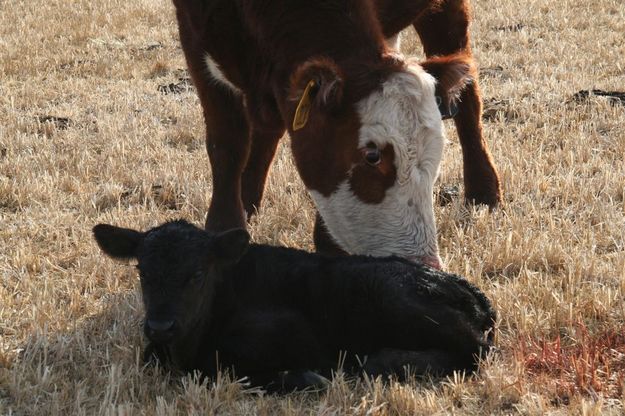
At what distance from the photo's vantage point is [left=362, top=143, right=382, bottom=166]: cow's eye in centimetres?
457

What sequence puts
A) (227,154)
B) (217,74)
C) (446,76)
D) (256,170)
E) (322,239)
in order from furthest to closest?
1. (256,170)
2. (227,154)
3. (217,74)
4. (322,239)
5. (446,76)

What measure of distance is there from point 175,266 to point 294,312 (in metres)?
0.56

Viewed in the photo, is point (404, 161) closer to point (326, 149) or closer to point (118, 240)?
point (326, 149)

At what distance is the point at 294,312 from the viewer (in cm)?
417

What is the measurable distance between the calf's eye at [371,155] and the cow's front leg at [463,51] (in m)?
2.29

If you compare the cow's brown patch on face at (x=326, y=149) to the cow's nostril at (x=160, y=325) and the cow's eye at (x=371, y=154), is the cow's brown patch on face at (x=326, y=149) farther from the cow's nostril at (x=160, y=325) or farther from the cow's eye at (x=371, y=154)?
the cow's nostril at (x=160, y=325)

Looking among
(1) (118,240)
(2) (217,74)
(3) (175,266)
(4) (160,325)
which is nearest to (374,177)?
(3) (175,266)

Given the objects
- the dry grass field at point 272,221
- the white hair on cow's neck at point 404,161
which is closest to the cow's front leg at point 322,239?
the dry grass field at point 272,221

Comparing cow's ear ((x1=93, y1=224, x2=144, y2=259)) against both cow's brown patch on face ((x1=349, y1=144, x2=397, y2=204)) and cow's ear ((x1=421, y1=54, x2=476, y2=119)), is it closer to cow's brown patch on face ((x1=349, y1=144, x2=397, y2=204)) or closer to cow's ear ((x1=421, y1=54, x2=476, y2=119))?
cow's brown patch on face ((x1=349, y1=144, x2=397, y2=204))

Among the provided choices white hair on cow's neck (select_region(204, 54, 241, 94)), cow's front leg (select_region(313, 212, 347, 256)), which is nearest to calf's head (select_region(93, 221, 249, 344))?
cow's front leg (select_region(313, 212, 347, 256))

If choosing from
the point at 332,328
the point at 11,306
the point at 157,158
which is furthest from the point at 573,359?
the point at 157,158

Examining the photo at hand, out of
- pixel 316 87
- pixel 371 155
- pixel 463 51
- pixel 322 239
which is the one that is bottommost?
pixel 322 239

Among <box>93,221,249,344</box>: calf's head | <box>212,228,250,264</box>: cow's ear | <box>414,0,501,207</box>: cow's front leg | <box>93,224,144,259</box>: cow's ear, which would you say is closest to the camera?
<box>93,221,249,344</box>: calf's head

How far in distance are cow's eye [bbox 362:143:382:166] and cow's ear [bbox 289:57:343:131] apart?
0.88 ft
